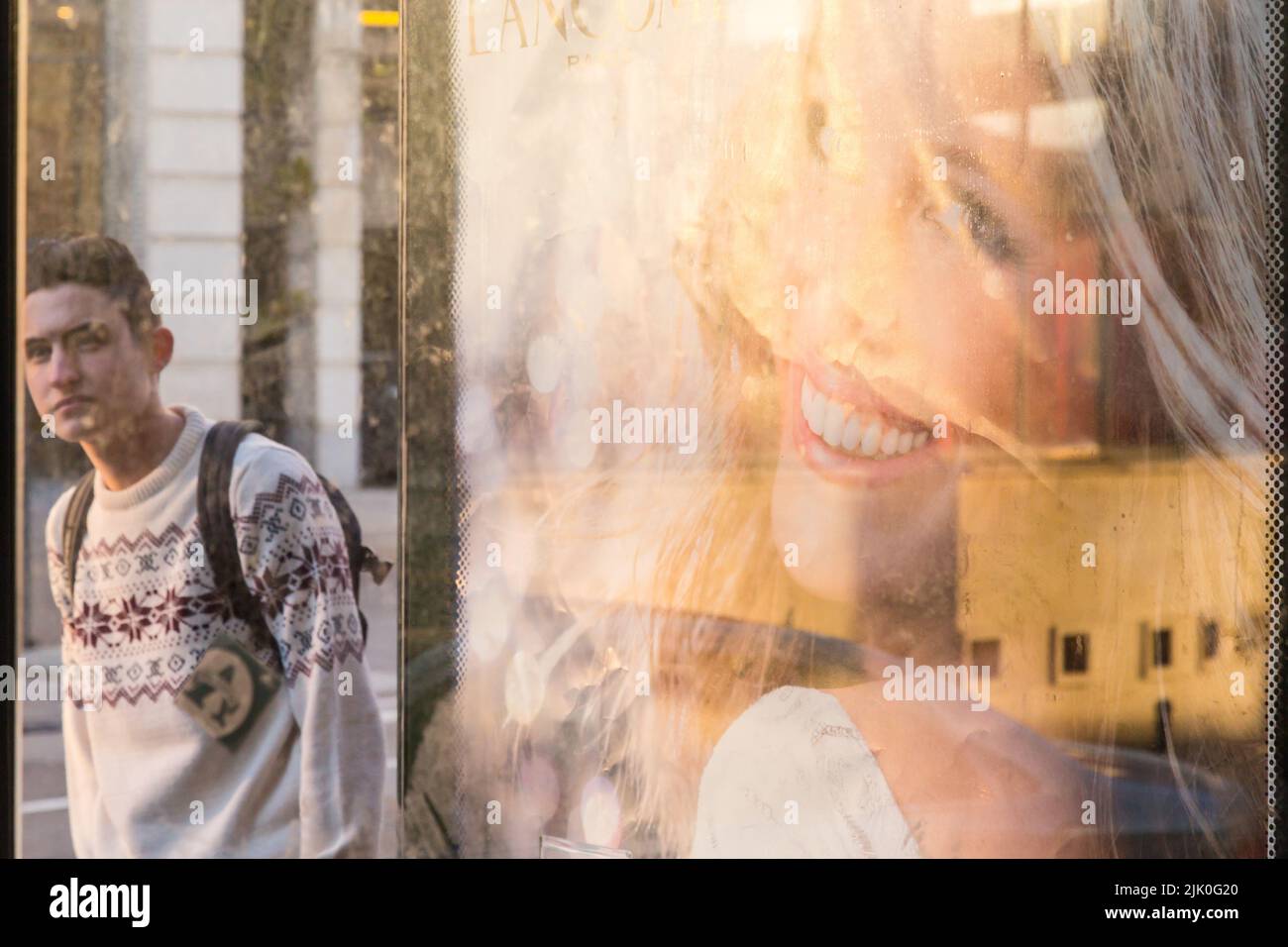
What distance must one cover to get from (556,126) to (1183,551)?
2.02 meters

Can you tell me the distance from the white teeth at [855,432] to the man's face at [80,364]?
1796mm

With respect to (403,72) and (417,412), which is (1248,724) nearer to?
(417,412)

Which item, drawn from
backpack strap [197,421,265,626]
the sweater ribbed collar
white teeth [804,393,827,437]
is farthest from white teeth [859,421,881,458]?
the sweater ribbed collar

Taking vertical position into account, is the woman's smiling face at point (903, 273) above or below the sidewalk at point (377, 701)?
above

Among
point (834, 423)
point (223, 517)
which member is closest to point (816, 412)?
point (834, 423)

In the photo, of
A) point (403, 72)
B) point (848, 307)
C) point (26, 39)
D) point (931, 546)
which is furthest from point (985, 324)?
point (26, 39)

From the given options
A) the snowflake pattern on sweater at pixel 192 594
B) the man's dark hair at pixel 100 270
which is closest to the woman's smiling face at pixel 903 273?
the snowflake pattern on sweater at pixel 192 594

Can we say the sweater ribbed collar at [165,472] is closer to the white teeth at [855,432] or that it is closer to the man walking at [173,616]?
the man walking at [173,616]

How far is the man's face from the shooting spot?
3104 millimetres

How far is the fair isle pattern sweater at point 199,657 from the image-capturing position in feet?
10.2

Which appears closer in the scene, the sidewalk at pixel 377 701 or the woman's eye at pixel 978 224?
the woman's eye at pixel 978 224

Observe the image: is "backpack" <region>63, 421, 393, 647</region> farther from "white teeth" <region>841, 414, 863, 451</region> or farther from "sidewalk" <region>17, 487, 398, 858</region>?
"white teeth" <region>841, 414, 863, 451</region>

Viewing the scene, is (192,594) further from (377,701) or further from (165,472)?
(377,701)

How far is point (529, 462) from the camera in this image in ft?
10.3
